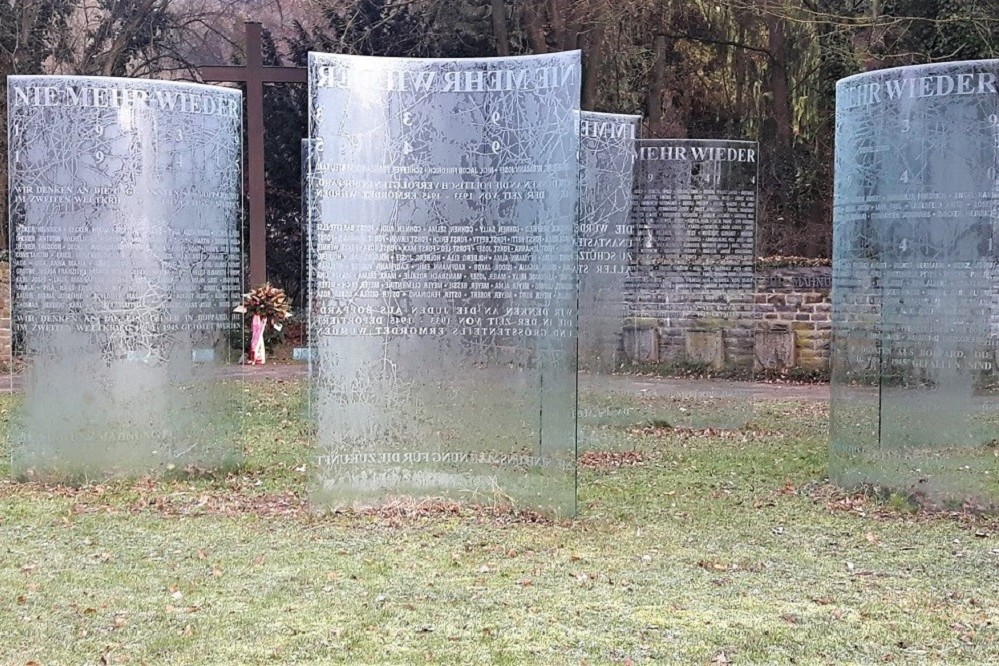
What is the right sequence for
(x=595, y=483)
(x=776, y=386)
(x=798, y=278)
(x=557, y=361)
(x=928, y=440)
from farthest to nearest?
(x=798, y=278)
(x=776, y=386)
(x=595, y=483)
(x=928, y=440)
(x=557, y=361)

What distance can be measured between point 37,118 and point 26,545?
3256 mm

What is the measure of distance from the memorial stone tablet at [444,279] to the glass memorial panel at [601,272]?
3.14 meters

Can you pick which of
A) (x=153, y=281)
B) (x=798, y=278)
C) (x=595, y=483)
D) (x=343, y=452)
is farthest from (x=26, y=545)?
(x=798, y=278)

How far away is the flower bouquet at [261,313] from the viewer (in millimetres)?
18375

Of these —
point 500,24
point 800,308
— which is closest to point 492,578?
point 800,308

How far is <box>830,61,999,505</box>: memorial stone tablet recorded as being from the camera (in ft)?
26.0

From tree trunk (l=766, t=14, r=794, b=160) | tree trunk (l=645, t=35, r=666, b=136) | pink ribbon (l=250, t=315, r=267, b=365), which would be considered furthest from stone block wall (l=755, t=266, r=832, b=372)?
pink ribbon (l=250, t=315, r=267, b=365)

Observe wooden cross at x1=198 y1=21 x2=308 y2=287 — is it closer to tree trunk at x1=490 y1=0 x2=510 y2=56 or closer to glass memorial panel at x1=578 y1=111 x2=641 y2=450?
tree trunk at x1=490 y1=0 x2=510 y2=56

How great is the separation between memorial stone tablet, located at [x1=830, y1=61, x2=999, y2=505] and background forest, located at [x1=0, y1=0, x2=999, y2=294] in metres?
9.63

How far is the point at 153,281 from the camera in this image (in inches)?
338

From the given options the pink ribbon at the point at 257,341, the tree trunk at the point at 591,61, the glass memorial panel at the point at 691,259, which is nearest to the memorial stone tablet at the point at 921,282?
the glass memorial panel at the point at 691,259

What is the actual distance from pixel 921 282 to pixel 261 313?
12100mm

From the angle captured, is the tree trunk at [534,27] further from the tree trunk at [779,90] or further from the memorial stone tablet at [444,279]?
the memorial stone tablet at [444,279]

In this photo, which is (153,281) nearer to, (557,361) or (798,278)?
(557,361)
